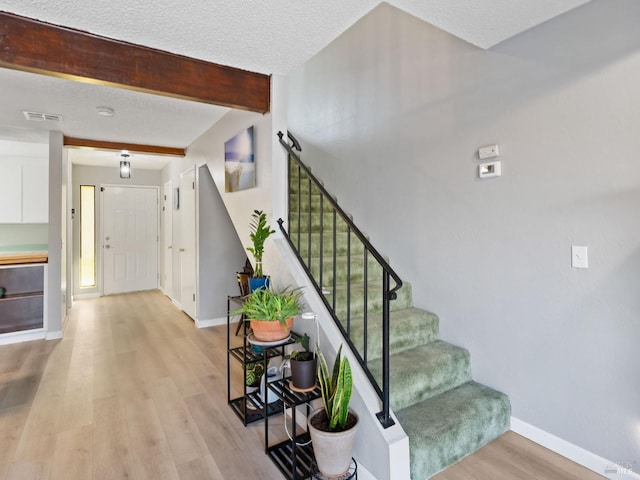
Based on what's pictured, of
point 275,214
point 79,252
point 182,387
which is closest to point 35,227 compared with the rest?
point 79,252

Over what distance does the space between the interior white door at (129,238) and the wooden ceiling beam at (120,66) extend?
5297 mm

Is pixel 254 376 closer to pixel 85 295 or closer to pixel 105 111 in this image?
pixel 105 111

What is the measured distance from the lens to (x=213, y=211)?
4.79 meters

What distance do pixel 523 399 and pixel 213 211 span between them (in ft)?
13.1

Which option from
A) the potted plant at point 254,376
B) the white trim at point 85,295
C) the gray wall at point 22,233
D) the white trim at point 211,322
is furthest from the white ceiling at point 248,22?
the white trim at point 85,295

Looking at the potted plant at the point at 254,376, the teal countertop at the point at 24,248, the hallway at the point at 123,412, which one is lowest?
the hallway at the point at 123,412

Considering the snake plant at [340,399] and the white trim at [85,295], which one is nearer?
the snake plant at [340,399]

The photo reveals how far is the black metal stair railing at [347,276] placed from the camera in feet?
5.87

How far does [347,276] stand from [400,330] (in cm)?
55

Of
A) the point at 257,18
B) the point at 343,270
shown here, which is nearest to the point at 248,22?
the point at 257,18

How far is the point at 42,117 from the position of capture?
360 cm

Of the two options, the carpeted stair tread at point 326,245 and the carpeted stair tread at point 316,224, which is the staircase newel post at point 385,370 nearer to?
the carpeted stair tread at point 326,245

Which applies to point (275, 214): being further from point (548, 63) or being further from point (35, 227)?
point (35, 227)

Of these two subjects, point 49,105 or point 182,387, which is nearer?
point 182,387
